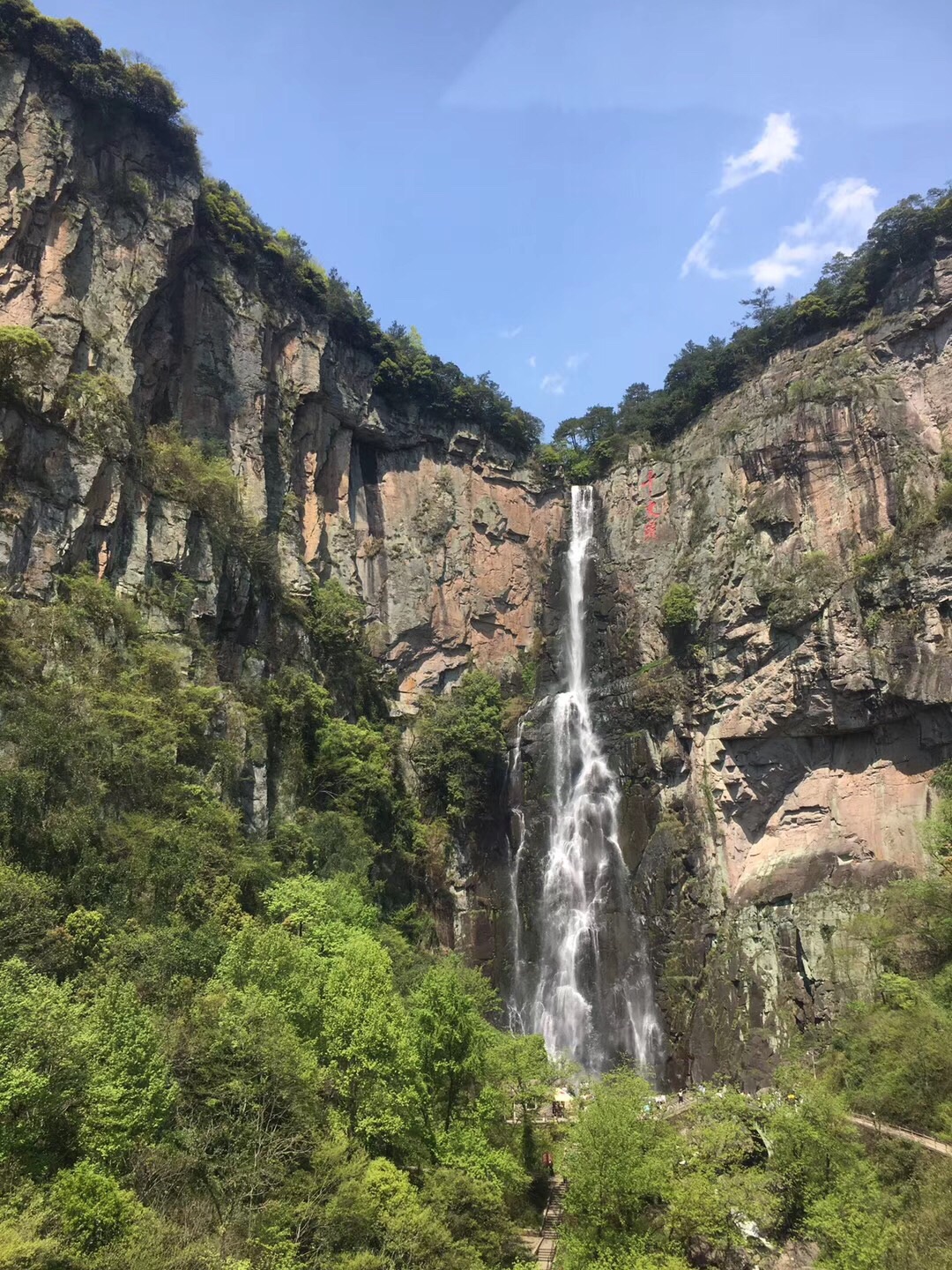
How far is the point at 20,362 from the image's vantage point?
20406 mm

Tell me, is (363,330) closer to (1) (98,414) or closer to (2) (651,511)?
(2) (651,511)

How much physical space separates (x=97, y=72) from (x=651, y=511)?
2523cm

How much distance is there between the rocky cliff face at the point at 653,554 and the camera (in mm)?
A: 23359

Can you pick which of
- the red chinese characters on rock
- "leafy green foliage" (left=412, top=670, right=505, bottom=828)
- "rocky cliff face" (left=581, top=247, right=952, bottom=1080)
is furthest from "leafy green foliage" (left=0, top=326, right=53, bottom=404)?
the red chinese characters on rock

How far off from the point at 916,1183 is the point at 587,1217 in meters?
5.33

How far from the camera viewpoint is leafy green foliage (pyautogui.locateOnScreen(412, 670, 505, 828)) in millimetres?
31375

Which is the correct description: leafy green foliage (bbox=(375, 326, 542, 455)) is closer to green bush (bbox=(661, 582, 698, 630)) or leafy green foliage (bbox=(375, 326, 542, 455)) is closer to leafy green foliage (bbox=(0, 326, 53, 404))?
Result: green bush (bbox=(661, 582, 698, 630))

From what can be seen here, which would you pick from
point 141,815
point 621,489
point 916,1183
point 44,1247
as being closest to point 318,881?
point 141,815

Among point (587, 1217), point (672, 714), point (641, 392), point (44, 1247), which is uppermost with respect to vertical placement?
point (641, 392)

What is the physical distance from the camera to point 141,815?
57.0ft

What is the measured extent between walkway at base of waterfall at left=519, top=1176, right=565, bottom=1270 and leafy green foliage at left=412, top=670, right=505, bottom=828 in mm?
13972

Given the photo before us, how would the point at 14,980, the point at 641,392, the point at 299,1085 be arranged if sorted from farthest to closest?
the point at 641,392 < the point at 299,1085 < the point at 14,980

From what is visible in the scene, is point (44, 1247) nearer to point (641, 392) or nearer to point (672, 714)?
point (672, 714)

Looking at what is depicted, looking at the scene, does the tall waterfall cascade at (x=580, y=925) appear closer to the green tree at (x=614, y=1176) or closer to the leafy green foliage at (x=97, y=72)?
the green tree at (x=614, y=1176)
